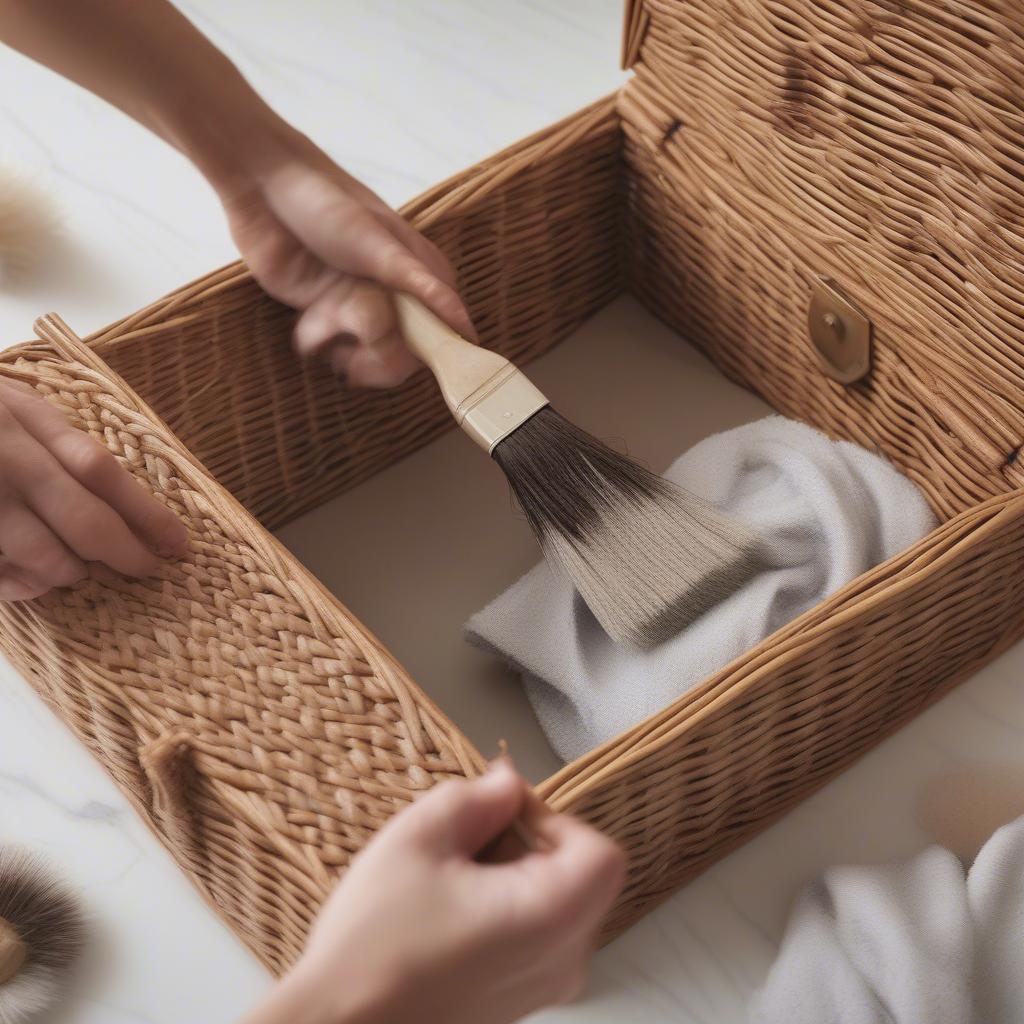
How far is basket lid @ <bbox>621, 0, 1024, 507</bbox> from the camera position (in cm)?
70

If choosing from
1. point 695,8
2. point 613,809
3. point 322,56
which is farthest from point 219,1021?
point 322,56

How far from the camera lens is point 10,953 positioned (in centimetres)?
67

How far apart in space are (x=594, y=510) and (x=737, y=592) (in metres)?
0.09

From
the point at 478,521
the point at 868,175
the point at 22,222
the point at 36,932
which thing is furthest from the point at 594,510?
the point at 22,222

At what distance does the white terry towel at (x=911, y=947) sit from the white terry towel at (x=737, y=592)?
5.4 inches

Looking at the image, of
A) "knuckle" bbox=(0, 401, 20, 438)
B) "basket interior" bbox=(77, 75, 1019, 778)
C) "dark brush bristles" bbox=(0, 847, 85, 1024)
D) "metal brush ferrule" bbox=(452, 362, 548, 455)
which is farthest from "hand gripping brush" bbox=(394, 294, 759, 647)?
"dark brush bristles" bbox=(0, 847, 85, 1024)

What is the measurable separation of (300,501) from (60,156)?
399 millimetres

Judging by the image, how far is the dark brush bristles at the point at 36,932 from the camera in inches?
26.5

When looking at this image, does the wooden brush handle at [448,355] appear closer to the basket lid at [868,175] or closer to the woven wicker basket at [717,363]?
the woven wicker basket at [717,363]

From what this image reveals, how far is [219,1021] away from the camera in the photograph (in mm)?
682

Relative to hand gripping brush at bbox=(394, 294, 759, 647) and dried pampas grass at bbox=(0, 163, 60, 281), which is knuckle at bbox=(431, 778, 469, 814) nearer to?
hand gripping brush at bbox=(394, 294, 759, 647)

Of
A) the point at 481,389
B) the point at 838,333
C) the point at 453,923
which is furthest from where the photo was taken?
the point at 838,333

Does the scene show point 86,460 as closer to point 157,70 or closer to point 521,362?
point 157,70

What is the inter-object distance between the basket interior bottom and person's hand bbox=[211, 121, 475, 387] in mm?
114
